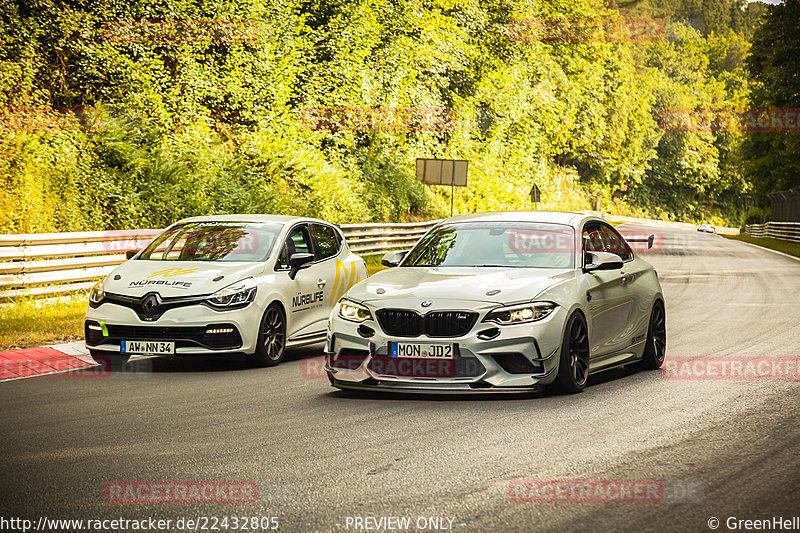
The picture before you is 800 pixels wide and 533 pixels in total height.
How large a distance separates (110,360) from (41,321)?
249 centimetres

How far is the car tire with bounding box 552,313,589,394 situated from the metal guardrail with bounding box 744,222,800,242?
50469 mm

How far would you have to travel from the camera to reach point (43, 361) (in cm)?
1140

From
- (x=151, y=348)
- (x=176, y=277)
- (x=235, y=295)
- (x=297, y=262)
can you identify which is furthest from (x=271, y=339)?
(x=151, y=348)

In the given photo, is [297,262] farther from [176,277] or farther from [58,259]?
[58,259]

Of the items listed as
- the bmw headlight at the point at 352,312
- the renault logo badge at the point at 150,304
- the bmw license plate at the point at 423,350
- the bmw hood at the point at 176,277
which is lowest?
the renault logo badge at the point at 150,304

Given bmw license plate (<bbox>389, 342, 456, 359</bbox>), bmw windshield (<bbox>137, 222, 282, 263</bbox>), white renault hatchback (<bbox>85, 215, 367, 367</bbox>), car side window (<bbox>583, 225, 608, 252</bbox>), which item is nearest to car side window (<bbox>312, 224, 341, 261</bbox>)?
white renault hatchback (<bbox>85, 215, 367, 367</bbox>)

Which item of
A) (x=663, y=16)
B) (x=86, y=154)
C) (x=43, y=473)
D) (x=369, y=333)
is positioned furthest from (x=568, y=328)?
(x=663, y=16)

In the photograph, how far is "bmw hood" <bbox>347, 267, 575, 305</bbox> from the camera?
8.73m

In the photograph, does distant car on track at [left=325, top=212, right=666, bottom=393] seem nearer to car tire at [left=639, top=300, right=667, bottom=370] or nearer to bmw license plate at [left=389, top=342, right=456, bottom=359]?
bmw license plate at [left=389, top=342, right=456, bottom=359]

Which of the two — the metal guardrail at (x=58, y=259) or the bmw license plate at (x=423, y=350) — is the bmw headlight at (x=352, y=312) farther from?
the metal guardrail at (x=58, y=259)

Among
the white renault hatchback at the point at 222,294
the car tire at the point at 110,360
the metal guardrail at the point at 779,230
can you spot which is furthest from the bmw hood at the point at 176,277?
the metal guardrail at the point at 779,230

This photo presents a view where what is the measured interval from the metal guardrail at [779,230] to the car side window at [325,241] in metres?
47.3

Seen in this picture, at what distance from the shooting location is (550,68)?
6400cm

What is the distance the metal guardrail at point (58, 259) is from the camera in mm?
15273
